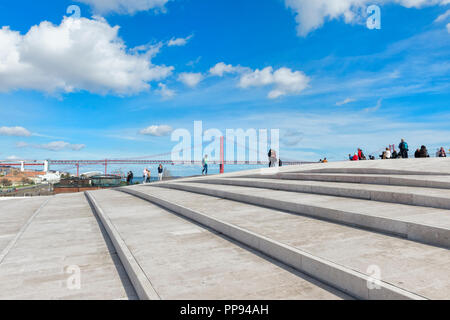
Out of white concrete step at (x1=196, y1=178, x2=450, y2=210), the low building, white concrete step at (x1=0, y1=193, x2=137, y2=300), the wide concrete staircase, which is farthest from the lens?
the low building

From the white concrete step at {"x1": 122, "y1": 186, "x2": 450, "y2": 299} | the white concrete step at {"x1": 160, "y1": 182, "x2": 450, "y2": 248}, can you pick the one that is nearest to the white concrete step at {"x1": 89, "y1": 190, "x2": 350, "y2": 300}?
the white concrete step at {"x1": 122, "y1": 186, "x2": 450, "y2": 299}

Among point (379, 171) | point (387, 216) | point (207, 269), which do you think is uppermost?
point (379, 171)

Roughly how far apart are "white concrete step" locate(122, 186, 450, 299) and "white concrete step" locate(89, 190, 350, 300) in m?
0.14

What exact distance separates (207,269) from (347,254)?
1.62m

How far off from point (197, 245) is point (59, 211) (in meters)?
6.42

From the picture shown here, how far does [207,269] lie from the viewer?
11.0 ft

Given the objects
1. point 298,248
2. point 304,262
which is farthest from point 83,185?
point 304,262

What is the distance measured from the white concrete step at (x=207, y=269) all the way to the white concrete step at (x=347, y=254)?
0.14 m

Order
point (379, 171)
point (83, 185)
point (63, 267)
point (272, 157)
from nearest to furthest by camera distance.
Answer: point (63, 267) → point (379, 171) → point (272, 157) → point (83, 185)

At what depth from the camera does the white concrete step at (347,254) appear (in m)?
2.50

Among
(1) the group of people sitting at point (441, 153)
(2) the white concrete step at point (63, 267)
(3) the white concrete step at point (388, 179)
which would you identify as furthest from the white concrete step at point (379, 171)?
(1) the group of people sitting at point (441, 153)

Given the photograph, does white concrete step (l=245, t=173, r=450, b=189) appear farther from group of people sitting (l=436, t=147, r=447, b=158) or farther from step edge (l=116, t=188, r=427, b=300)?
group of people sitting (l=436, t=147, r=447, b=158)

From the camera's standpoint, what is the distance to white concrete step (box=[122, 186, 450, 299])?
2.50 metres

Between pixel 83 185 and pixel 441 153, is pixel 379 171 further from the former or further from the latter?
pixel 83 185
